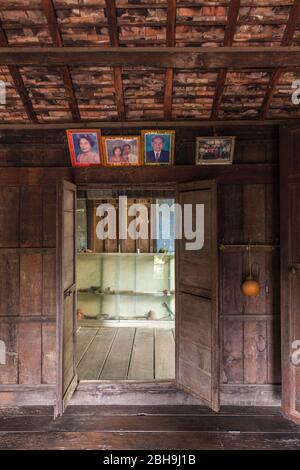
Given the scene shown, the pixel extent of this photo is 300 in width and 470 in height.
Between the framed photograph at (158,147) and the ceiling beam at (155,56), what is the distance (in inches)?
30.4

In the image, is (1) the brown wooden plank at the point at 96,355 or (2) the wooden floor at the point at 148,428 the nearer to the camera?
(2) the wooden floor at the point at 148,428

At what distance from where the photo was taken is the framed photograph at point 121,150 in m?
3.37

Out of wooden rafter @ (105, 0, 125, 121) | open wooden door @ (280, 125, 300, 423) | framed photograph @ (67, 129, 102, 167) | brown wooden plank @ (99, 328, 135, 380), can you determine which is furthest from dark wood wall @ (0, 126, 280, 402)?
brown wooden plank @ (99, 328, 135, 380)

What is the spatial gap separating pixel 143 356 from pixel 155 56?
145 inches

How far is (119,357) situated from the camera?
14.8 feet

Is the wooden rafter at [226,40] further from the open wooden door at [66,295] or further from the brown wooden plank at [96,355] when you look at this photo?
the brown wooden plank at [96,355]

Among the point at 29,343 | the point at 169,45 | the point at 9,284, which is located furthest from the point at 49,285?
the point at 169,45

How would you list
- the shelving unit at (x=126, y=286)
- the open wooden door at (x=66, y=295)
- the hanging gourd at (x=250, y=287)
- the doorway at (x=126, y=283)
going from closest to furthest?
1. the open wooden door at (x=66, y=295)
2. the hanging gourd at (x=250, y=287)
3. the doorway at (x=126, y=283)
4. the shelving unit at (x=126, y=286)

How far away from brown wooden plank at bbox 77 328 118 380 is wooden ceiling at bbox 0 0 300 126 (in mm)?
2899

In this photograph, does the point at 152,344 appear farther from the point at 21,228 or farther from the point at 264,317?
the point at 21,228

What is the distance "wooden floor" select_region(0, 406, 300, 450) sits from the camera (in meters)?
2.72

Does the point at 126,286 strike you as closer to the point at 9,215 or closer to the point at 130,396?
the point at 130,396

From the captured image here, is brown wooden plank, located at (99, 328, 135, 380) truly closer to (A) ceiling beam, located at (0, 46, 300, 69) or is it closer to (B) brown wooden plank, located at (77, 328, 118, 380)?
(B) brown wooden plank, located at (77, 328, 118, 380)

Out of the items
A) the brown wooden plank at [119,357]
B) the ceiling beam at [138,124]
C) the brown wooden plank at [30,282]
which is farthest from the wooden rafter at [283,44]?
the brown wooden plank at [119,357]
